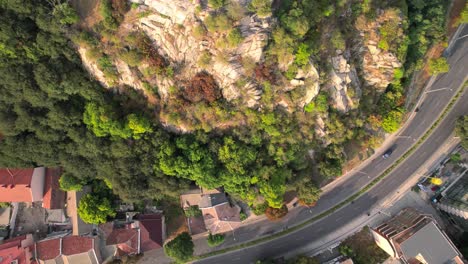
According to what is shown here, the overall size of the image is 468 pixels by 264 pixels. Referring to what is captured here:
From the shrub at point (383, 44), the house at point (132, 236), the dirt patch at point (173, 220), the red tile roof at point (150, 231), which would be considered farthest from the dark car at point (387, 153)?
the house at point (132, 236)

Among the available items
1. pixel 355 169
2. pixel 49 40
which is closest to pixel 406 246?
pixel 355 169

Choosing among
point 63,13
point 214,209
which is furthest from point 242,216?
point 63,13

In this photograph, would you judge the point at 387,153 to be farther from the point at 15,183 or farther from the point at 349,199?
the point at 15,183

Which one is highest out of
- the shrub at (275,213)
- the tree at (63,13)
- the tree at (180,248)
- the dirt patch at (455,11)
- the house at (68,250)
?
the tree at (63,13)

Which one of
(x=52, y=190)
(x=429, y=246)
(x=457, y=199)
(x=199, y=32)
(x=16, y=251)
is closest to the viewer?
(x=199, y=32)

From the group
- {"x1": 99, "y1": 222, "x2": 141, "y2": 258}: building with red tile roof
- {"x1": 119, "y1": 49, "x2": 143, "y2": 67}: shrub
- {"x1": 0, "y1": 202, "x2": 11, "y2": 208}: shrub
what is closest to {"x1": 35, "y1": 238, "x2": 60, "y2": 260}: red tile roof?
{"x1": 99, "y1": 222, "x2": 141, "y2": 258}: building with red tile roof

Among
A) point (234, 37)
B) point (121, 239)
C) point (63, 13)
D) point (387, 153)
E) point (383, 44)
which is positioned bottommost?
point (121, 239)

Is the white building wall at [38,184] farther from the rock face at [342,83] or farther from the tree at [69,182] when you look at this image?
the rock face at [342,83]
